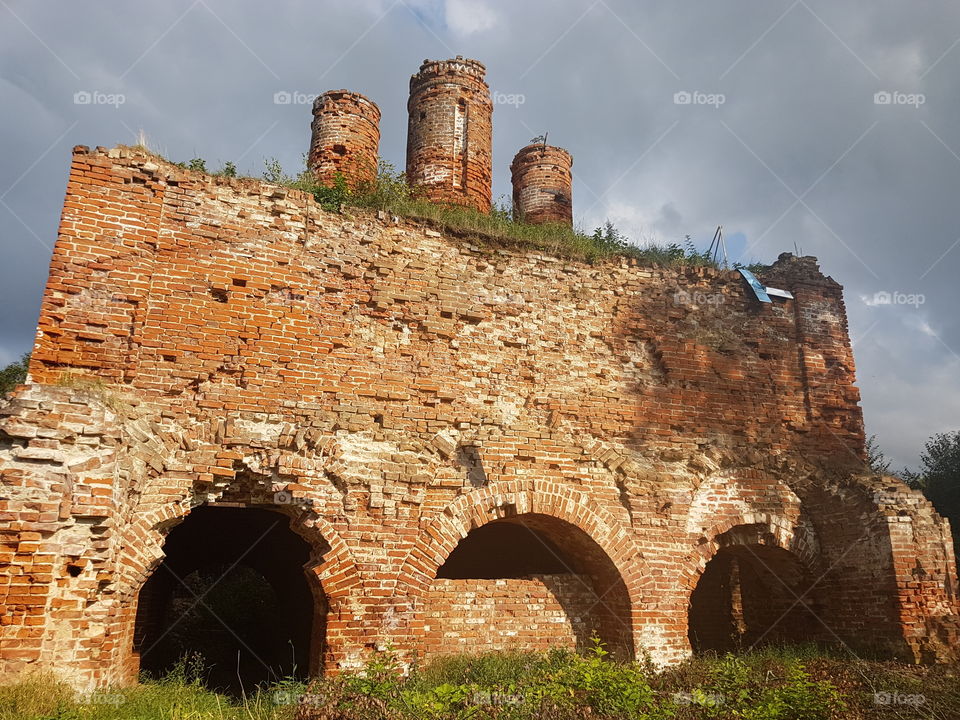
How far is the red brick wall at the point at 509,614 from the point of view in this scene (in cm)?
690

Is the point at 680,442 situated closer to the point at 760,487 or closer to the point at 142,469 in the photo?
the point at 760,487

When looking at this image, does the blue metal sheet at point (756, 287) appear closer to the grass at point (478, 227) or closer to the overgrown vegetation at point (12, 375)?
the grass at point (478, 227)

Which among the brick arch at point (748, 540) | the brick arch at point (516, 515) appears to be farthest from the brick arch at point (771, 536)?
the brick arch at point (516, 515)

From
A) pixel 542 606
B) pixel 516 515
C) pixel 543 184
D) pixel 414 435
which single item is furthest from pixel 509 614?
pixel 543 184

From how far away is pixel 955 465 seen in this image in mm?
17172

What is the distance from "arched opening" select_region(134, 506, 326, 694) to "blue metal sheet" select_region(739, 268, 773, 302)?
7.02m

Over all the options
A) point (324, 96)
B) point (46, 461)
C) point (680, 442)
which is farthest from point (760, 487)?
point (324, 96)

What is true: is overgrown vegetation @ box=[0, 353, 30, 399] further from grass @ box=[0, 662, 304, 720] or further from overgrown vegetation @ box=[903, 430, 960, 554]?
overgrown vegetation @ box=[903, 430, 960, 554]

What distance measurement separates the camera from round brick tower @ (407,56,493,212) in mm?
11250

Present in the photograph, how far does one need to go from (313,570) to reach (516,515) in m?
2.20

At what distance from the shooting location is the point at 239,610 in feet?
42.6

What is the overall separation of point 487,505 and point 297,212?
395cm

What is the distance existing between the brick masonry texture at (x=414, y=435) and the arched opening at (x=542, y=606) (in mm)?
31

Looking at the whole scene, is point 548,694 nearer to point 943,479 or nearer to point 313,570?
point 313,570
